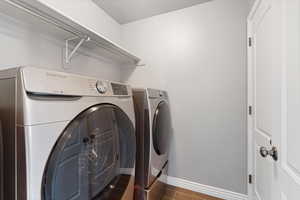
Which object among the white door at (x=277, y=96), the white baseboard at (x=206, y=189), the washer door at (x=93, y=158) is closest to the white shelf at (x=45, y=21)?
the washer door at (x=93, y=158)

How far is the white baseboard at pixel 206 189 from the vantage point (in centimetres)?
168

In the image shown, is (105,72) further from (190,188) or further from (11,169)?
(190,188)

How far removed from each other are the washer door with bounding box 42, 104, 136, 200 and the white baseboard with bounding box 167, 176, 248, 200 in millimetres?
1138

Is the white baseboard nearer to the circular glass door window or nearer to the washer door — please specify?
the circular glass door window

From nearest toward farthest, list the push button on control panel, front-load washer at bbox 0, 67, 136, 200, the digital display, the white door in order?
front-load washer at bbox 0, 67, 136, 200, the white door, the push button on control panel, the digital display

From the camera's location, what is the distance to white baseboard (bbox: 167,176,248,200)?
168 cm

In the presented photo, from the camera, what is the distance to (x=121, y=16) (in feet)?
7.22

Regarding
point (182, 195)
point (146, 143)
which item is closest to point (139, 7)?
point (146, 143)

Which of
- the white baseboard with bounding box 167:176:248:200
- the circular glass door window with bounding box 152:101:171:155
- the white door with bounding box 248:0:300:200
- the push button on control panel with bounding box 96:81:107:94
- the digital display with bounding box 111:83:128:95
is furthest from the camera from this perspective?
the white baseboard with bounding box 167:176:248:200

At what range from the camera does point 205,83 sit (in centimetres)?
188

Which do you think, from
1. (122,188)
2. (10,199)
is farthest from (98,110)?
(122,188)

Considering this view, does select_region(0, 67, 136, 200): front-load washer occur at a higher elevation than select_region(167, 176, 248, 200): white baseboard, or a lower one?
higher

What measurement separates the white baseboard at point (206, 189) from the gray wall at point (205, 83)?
0.05m

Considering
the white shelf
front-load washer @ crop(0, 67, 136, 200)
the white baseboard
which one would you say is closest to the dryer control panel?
front-load washer @ crop(0, 67, 136, 200)
